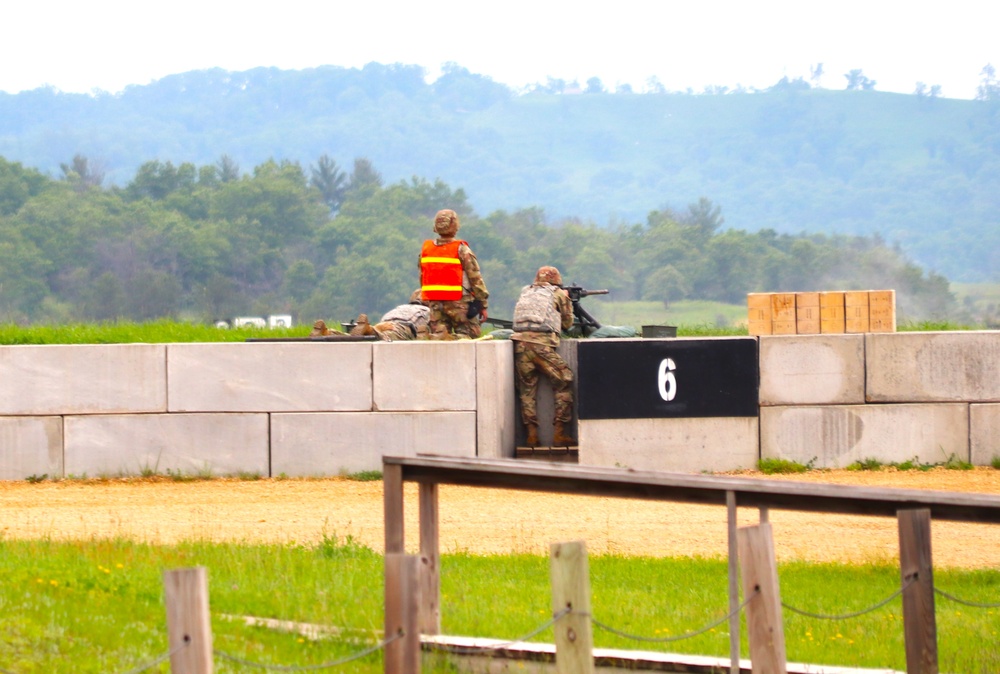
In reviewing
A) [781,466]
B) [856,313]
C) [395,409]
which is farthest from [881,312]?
[395,409]

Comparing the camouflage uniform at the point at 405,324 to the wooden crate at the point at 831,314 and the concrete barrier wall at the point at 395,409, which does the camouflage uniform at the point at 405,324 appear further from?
the wooden crate at the point at 831,314

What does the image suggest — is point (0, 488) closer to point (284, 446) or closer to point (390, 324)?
point (284, 446)

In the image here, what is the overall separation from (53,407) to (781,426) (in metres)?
7.88

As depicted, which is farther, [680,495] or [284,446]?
[284,446]

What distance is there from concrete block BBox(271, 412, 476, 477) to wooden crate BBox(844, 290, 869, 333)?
4728 mm

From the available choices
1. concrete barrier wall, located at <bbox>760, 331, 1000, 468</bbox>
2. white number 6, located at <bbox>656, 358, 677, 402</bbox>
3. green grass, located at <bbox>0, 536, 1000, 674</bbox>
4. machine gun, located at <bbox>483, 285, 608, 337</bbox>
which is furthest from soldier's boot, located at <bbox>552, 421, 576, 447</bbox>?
green grass, located at <bbox>0, 536, 1000, 674</bbox>

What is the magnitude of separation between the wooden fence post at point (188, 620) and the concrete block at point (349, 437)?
433 inches

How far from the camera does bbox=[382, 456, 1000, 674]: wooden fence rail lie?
249 inches

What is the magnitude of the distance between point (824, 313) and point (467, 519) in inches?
235

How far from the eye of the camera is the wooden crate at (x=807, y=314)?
56.1 ft

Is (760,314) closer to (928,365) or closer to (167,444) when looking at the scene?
(928,365)

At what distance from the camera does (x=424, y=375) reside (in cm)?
1577

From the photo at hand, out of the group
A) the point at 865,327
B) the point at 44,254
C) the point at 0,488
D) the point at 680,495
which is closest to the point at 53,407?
the point at 0,488

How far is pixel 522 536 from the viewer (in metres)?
12.0
